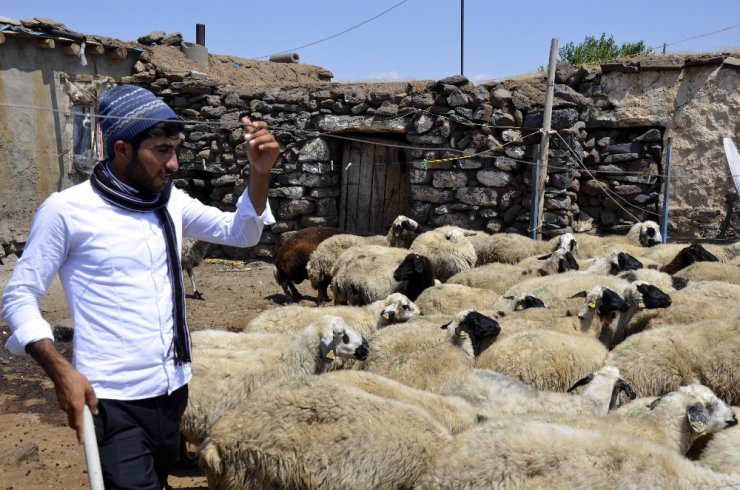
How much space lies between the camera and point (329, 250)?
10656mm

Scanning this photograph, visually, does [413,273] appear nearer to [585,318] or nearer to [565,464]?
[585,318]

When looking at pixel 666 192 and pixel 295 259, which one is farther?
pixel 666 192

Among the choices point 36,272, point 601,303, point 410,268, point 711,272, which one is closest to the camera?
point 36,272

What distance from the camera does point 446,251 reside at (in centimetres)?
992

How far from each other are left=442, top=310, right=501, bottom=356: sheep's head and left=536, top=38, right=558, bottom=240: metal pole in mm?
6458

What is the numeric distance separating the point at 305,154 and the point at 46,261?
11.6 meters

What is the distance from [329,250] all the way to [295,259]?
2.42 ft

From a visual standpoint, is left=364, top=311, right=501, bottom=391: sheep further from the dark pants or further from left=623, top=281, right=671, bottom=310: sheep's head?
the dark pants

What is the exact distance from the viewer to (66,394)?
2482 millimetres

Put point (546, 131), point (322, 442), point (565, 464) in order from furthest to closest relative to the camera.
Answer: point (546, 131)
point (322, 442)
point (565, 464)


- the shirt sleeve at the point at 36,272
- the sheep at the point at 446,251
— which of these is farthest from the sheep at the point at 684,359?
the sheep at the point at 446,251

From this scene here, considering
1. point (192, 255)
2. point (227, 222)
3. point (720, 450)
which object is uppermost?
point (227, 222)

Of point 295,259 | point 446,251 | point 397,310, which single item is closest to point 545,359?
point 397,310

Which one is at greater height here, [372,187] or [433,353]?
[372,187]
